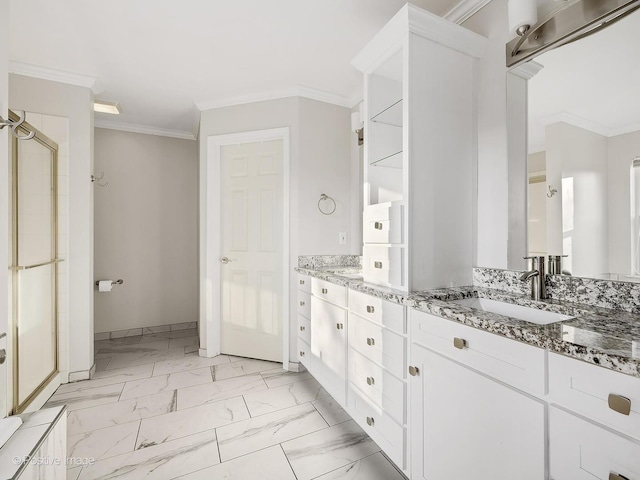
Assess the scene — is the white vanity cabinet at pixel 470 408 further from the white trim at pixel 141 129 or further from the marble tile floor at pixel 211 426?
the white trim at pixel 141 129

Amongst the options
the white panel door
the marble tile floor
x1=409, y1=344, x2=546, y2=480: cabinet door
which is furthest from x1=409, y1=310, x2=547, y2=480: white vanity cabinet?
the white panel door

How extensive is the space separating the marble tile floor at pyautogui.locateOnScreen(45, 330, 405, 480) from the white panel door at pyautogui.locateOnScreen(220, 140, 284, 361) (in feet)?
0.98

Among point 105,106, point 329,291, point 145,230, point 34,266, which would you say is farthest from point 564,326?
point 145,230

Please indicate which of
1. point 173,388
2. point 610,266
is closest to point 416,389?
point 610,266

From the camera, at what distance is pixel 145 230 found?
388 centimetres

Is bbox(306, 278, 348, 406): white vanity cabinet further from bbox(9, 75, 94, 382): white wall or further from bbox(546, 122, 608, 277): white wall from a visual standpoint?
bbox(9, 75, 94, 382): white wall

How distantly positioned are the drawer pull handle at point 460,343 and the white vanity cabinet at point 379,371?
0.30 meters

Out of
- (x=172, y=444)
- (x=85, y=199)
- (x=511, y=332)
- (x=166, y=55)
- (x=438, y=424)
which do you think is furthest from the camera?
(x=85, y=199)

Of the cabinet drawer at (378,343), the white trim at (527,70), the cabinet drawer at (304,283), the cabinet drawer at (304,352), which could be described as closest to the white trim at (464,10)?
the white trim at (527,70)

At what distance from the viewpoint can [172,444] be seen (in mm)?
1793

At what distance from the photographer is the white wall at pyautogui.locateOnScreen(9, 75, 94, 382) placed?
2.59 metres

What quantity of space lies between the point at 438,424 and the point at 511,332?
0.54 m

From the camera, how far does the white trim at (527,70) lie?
146cm

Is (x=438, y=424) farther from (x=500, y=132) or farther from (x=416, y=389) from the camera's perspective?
(x=500, y=132)
